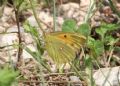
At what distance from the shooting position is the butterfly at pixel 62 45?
226cm

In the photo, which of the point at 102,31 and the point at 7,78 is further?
the point at 102,31

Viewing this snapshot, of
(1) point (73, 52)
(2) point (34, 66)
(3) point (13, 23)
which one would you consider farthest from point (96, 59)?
(3) point (13, 23)

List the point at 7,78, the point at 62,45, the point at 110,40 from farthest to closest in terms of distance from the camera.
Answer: the point at 110,40 < the point at 62,45 < the point at 7,78

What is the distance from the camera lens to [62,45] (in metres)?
2.30

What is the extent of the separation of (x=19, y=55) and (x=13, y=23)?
2.98 feet

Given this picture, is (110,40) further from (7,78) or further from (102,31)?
(7,78)

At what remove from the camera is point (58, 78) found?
2348mm

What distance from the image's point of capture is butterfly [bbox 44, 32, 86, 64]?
226 cm

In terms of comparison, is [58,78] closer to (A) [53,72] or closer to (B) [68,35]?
(A) [53,72]

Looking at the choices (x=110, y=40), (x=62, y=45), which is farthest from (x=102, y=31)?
(x=62, y=45)

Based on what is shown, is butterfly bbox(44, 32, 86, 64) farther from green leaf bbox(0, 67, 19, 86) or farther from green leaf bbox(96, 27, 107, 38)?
green leaf bbox(0, 67, 19, 86)

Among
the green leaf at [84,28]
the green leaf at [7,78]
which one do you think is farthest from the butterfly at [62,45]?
the green leaf at [7,78]

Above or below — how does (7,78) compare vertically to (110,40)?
above

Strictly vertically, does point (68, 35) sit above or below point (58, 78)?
above
